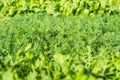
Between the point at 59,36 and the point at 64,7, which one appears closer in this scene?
the point at 59,36

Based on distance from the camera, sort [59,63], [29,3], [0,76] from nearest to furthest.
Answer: [0,76] → [59,63] → [29,3]

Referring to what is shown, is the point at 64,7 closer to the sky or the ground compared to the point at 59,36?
closer to the sky

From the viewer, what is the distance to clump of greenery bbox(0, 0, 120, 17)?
19.2 ft

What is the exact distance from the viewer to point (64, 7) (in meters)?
5.92

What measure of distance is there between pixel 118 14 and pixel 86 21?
3.53ft

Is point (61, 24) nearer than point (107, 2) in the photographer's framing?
Yes

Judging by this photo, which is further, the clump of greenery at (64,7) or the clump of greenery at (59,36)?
the clump of greenery at (64,7)

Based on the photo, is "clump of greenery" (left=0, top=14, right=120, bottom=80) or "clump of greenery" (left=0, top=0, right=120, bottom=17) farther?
"clump of greenery" (left=0, top=0, right=120, bottom=17)

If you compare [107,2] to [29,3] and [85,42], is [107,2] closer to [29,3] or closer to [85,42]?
[29,3]

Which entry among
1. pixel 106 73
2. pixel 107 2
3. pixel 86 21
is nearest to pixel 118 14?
pixel 107 2

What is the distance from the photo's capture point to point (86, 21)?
197 inches

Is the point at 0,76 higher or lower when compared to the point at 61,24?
higher

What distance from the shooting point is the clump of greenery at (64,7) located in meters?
5.85

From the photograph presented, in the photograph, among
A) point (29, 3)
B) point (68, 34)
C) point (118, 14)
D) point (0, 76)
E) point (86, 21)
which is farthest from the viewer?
point (29, 3)
